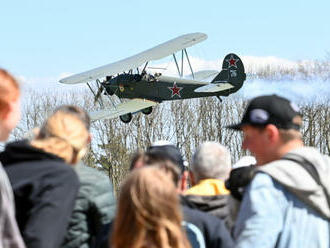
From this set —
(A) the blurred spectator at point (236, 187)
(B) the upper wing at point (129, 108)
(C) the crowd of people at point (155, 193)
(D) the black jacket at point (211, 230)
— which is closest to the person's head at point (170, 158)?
(C) the crowd of people at point (155, 193)

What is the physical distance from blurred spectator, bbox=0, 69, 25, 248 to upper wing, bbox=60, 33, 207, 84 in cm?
3091

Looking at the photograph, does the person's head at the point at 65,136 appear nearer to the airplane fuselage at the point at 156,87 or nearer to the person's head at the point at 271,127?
the person's head at the point at 271,127

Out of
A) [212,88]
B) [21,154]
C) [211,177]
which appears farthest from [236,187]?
[212,88]

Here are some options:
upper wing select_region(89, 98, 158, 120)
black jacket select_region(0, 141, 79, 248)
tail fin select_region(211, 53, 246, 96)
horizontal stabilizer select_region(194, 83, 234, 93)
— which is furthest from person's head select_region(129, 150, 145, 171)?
tail fin select_region(211, 53, 246, 96)

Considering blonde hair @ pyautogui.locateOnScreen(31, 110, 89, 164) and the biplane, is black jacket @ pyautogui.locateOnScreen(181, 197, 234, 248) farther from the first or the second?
the biplane

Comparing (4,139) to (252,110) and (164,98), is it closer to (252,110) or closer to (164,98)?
(252,110)

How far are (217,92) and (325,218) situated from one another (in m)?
32.8

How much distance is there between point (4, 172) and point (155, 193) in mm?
709

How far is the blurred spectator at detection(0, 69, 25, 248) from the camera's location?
3338mm

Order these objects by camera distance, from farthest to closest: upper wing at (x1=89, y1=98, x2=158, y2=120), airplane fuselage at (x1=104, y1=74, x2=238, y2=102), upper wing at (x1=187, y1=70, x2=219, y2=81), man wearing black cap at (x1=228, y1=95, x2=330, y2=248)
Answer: upper wing at (x1=187, y1=70, x2=219, y2=81) → upper wing at (x1=89, y1=98, x2=158, y2=120) → airplane fuselage at (x1=104, y1=74, x2=238, y2=102) → man wearing black cap at (x1=228, y1=95, x2=330, y2=248)

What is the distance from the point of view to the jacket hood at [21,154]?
446cm

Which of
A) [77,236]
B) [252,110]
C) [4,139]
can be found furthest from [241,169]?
[4,139]

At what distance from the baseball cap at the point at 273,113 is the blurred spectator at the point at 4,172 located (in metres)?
1.33

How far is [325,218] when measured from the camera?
4.21 meters
